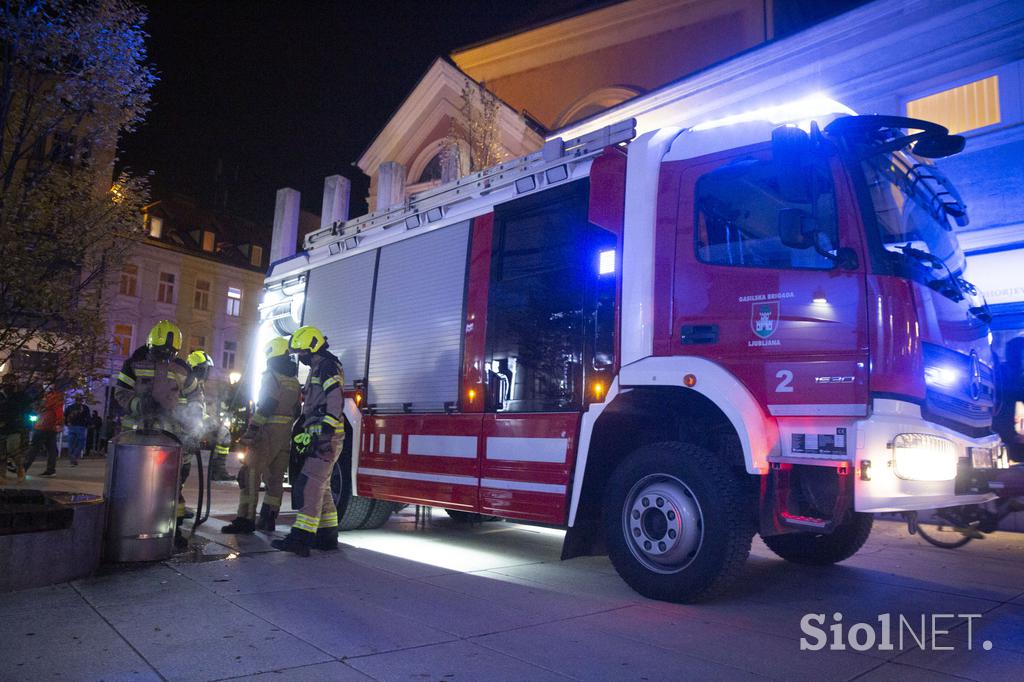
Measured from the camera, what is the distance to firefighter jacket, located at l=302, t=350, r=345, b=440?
5719 millimetres

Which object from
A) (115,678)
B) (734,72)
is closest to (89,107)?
(115,678)

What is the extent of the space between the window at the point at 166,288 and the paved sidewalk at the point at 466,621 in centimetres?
3137

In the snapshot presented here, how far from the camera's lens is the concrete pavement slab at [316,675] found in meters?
2.75

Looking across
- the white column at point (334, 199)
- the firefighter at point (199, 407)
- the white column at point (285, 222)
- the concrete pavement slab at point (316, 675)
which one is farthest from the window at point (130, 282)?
the concrete pavement slab at point (316, 675)

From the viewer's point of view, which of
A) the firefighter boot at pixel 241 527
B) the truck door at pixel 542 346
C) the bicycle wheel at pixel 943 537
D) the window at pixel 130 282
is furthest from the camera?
the window at pixel 130 282

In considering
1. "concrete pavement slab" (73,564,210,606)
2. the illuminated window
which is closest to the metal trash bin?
"concrete pavement slab" (73,564,210,606)

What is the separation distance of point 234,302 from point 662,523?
36325 mm

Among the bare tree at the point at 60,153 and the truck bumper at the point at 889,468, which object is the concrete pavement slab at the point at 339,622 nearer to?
the truck bumper at the point at 889,468

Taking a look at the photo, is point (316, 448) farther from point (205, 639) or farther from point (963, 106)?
point (963, 106)

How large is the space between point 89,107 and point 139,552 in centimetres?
392

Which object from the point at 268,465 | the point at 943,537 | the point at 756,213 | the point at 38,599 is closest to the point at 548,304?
the point at 756,213

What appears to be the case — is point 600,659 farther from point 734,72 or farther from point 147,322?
point 147,322

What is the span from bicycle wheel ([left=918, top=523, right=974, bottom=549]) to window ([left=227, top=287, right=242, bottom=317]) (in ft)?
116

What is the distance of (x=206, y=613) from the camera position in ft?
12.1
